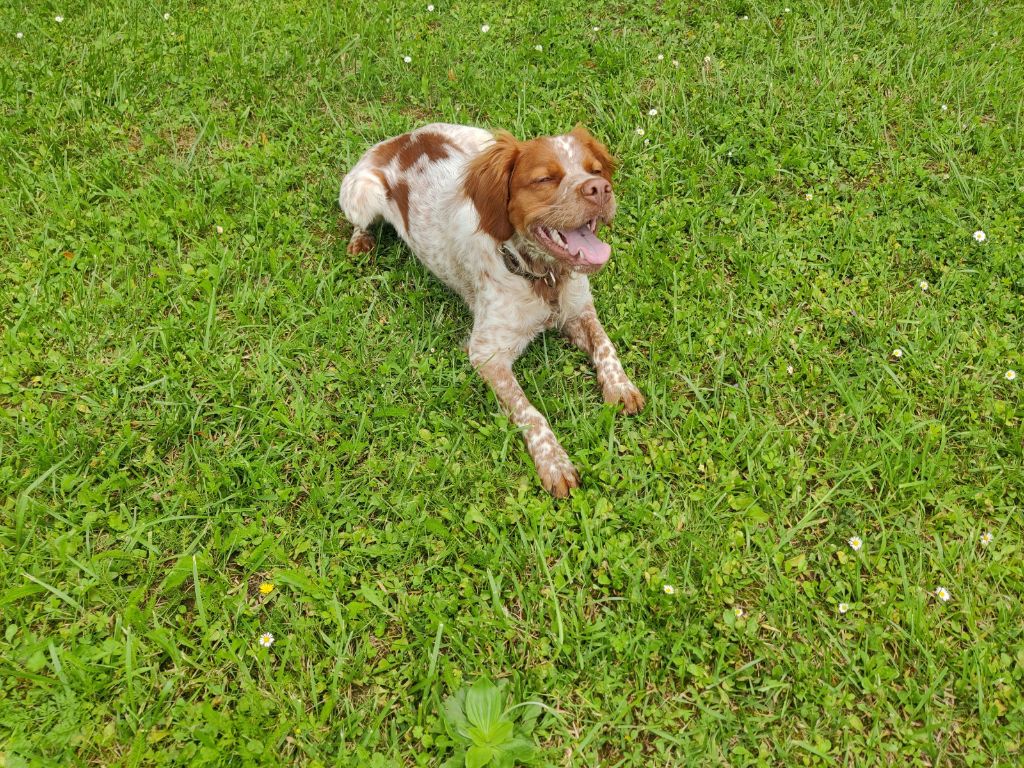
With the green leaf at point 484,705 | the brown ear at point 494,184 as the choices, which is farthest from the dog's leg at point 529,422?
the green leaf at point 484,705

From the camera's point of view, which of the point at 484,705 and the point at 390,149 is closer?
the point at 484,705

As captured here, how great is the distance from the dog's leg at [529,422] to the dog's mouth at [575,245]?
0.55 m

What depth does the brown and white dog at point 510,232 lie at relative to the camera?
287cm

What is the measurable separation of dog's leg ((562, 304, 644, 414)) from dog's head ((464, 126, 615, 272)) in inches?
15.5

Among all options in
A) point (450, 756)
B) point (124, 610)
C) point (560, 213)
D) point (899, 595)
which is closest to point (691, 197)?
point (560, 213)

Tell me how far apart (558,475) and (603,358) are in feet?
2.13

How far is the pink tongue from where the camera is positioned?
291 cm

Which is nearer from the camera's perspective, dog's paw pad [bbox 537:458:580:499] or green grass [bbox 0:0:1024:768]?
green grass [bbox 0:0:1024:768]

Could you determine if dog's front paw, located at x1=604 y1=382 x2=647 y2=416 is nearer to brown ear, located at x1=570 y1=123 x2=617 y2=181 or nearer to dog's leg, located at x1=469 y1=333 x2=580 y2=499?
dog's leg, located at x1=469 y1=333 x2=580 y2=499

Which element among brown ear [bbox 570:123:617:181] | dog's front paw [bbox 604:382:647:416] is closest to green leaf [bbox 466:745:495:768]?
dog's front paw [bbox 604:382:647:416]

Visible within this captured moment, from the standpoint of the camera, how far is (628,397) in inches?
120

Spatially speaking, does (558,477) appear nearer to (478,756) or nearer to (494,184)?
(478,756)

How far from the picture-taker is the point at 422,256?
3635mm

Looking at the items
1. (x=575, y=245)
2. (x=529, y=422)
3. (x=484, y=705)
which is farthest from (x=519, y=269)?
(x=484, y=705)
